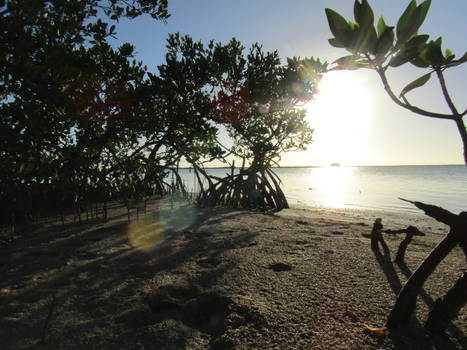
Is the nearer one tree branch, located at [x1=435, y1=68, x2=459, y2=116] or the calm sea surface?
tree branch, located at [x1=435, y1=68, x2=459, y2=116]

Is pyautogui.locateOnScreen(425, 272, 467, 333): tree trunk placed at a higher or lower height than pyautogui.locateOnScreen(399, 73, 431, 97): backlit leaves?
lower

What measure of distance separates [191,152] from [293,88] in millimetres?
4021

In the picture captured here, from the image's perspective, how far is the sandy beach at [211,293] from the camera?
183 centimetres

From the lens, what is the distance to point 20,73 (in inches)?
104

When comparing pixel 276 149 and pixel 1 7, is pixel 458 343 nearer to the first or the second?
pixel 1 7

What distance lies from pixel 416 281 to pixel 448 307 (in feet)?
0.71

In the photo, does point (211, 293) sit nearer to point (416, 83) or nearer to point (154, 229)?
point (416, 83)

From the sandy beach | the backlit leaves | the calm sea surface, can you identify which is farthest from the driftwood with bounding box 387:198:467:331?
the calm sea surface

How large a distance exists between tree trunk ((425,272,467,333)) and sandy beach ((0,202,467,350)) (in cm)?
8

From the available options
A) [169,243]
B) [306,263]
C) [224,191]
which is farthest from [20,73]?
[224,191]

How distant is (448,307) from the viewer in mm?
1656

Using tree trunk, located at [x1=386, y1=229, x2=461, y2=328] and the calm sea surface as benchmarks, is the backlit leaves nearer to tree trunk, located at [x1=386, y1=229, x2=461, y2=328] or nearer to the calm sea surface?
tree trunk, located at [x1=386, y1=229, x2=461, y2=328]

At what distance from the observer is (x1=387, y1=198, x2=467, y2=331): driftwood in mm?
1550

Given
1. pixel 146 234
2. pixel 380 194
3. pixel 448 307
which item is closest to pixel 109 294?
pixel 146 234
